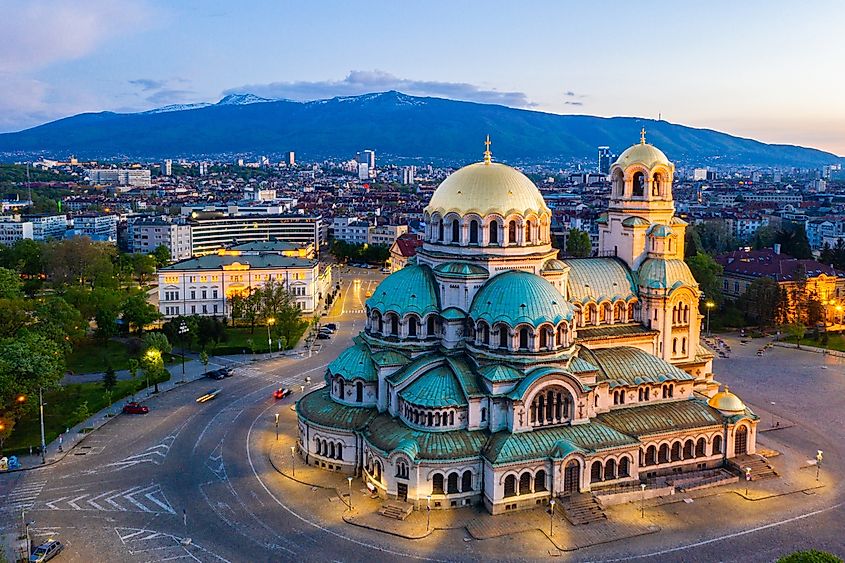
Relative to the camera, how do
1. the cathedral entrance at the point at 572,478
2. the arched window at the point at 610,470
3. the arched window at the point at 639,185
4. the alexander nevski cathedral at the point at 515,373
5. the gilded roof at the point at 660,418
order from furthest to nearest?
the arched window at the point at 639,185, the gilded roof at the point at 660,418, the arched window at the point at 610,470, the cathedral entrance at the point at 572,478, the alexander nevski cathedral at the point at 515,373

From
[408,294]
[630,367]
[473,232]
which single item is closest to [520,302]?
[473,232]

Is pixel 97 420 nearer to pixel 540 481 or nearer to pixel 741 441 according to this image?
pixel 540 481

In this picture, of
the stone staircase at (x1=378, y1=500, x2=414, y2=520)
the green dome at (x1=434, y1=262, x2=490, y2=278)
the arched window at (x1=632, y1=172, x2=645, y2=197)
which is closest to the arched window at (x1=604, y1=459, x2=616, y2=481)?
the stone staircase at (x1=378, y1=500, x2=414, y2=520)

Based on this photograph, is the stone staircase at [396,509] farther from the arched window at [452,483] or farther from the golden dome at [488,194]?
the golden dome at [488,194]

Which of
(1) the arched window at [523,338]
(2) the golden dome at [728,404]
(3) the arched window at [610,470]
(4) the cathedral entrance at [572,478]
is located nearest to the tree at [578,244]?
(2) the golden dome at [728,404]

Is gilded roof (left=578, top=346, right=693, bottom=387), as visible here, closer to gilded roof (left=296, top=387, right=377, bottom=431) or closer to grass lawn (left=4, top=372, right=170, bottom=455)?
gilded roof (left=296, top=387, right=377, bottom=431)
